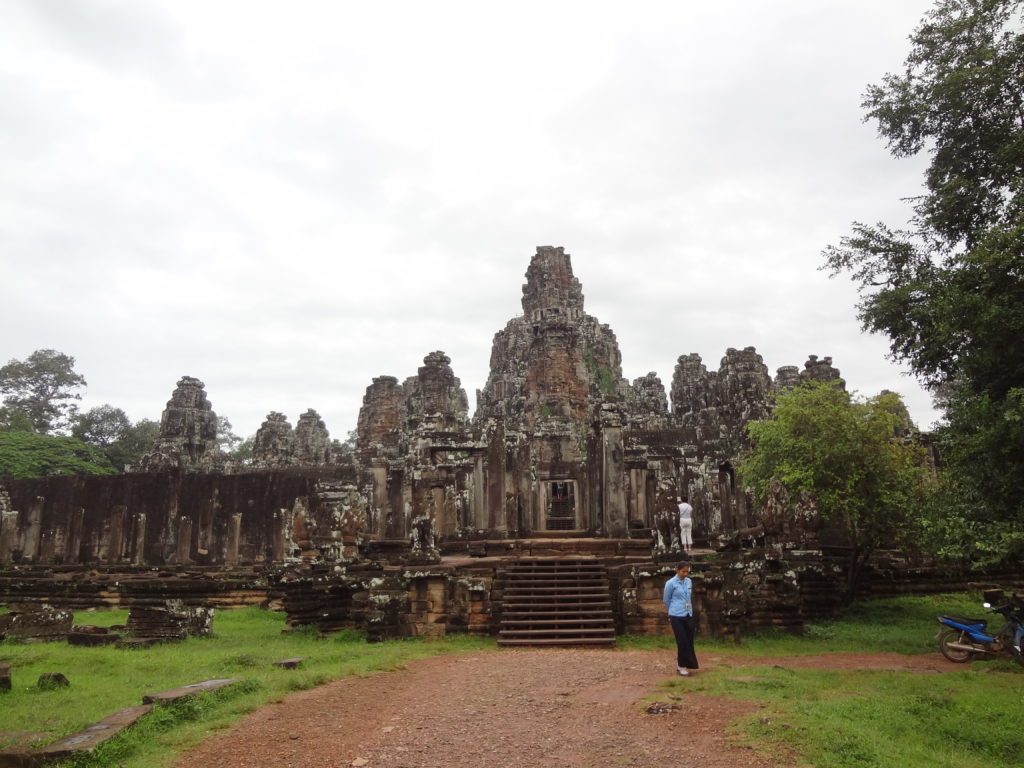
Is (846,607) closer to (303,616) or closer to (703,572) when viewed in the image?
(703,572)

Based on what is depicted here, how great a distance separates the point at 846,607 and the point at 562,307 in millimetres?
21085

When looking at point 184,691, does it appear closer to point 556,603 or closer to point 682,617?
point 682,617

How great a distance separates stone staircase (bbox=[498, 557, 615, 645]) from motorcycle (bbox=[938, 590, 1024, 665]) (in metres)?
4.67

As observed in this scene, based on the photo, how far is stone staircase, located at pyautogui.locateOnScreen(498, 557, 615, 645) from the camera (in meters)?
12.2

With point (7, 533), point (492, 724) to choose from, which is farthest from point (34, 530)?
point (492, 724)

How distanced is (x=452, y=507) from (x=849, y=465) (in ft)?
33.7

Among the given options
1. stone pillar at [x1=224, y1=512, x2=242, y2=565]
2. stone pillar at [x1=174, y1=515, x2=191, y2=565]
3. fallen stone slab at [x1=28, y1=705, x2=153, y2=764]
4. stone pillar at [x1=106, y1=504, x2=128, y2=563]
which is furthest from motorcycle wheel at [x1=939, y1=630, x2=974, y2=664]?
stone pillar at [x1=106, y1=504, x2=128, y2=563]

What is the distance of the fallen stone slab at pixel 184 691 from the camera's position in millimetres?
7160

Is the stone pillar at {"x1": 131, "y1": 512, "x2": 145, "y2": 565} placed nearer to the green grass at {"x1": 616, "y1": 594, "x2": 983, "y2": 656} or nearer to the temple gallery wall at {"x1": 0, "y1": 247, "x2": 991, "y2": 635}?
the temple gallery wall at {"x1": 0, "y1": 247, "x2": 991, "y2": 635}

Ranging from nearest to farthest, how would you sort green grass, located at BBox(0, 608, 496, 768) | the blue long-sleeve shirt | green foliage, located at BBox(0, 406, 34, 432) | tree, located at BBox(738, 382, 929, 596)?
green grass, located at BBox(0, 608, 496, 768), the blue long-sleeve shirt, tree, located at BBox(738, 382, 929, 596), green foliage, located at BBox(0, 406, 34, 432)

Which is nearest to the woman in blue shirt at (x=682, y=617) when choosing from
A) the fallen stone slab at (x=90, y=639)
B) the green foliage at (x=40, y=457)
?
the fallen stone slab at (x=90, y=639)

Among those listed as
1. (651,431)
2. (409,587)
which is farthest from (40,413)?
(409,587)

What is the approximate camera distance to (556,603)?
1295 cm

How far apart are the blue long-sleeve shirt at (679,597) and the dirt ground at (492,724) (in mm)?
792
